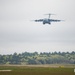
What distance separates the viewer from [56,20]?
12175 cm

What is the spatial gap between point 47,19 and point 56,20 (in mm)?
3488

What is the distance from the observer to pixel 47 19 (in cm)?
11969

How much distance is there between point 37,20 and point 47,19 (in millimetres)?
4386

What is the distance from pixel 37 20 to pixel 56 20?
19.4 feet

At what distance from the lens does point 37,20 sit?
12288 centimetres
